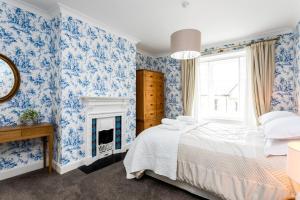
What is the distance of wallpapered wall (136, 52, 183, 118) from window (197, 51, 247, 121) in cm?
63

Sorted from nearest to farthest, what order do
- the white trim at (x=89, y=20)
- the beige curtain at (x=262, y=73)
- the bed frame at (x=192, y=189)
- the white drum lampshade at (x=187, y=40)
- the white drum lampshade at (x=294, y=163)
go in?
the white drum lampshade at (x=294, y=163) → the bed frame at (x=192, y=189) → the white drum lampshade at (x=187, y=40) → the white trim at (x=89, y=20) → the beige curtain at (x=262, y=73)

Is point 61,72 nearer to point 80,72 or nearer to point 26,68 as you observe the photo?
point 80,72

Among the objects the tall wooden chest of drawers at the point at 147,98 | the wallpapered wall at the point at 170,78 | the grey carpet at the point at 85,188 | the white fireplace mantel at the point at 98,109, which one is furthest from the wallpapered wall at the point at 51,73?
the wallpapered wall at the point at 170,78

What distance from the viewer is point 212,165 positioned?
170cm

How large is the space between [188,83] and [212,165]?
295 cm

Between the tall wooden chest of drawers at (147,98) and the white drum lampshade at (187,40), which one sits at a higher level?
the white drum lampshade at (187,40)

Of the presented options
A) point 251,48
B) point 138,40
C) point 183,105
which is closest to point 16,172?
point 138,40

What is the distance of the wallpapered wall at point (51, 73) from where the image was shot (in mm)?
2316

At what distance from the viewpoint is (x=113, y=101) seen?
3268 millimetres

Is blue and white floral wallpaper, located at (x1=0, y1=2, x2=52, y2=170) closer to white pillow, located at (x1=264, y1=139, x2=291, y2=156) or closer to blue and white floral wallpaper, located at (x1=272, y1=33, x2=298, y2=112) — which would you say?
white pillow, located at (x1=264, y1=139, x2=291, y2=156)

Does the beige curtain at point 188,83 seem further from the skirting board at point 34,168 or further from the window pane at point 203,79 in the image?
the skirting board at point 34,168

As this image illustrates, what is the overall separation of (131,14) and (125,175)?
264 centimetres

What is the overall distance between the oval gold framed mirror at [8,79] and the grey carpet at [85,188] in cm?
121

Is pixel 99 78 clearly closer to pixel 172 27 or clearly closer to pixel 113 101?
pixel 113 101
